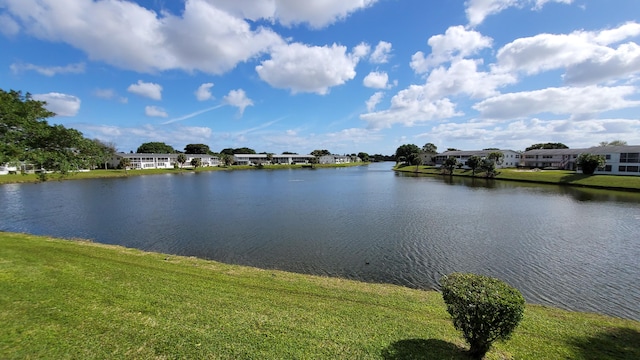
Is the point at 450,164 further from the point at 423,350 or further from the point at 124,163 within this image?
the point at 124,163

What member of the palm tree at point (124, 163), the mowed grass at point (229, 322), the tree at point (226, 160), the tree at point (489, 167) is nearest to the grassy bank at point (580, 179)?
the tree at point (489, 167)

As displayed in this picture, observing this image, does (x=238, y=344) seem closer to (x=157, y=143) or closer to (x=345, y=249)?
(x=345, y=249)

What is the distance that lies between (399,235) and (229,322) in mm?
17306

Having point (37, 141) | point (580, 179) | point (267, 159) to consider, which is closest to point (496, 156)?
point (580, 179)

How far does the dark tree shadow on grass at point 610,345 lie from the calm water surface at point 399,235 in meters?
3.52

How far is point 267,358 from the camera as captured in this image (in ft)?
18.0

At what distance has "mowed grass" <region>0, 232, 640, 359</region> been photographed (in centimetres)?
572

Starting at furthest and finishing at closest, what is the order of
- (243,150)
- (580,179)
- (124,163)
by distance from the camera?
(243,150) → (124,163) → (580,179)

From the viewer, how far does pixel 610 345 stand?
7633mm

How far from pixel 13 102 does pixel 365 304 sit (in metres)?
20.0

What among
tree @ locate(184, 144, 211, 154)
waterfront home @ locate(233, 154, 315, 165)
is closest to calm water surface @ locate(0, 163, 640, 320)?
waterfront home @ locate(233, 154, 315, 165)

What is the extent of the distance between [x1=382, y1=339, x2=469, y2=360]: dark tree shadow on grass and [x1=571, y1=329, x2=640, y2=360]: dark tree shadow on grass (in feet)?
11.7

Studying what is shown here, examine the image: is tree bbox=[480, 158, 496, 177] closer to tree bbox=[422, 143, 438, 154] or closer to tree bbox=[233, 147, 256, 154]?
tree bbox=[422, 143, 438, 154]

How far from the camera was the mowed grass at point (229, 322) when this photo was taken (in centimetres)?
572
